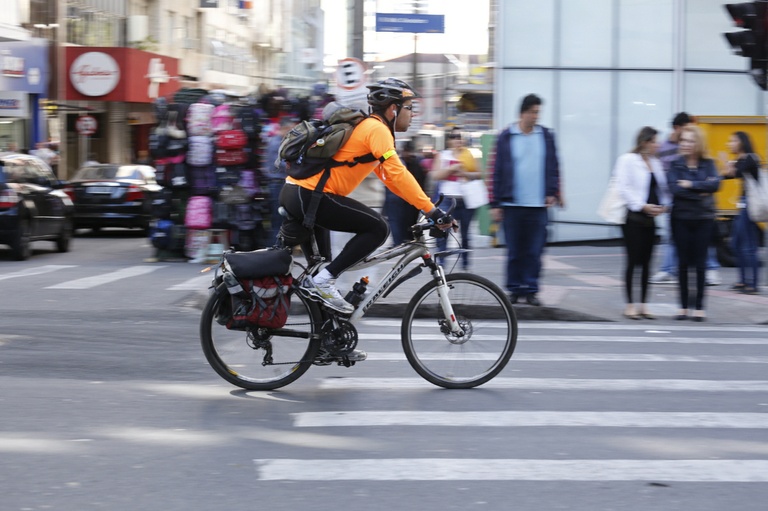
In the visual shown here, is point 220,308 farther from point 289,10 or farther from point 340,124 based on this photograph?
point 289,10

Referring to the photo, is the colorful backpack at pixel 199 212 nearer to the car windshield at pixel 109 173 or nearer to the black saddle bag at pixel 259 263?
the car windshield at pixel 109 173

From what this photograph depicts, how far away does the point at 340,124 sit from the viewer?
665cm

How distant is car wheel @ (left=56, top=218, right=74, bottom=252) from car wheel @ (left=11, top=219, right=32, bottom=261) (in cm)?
143

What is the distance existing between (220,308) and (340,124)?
4.18 ft

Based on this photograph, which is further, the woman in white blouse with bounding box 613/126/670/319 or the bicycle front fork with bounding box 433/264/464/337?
the woman in white blouse with bounding box 613/126/670/319

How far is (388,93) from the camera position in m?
6.74

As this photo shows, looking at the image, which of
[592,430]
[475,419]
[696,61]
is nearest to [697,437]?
[592,430]

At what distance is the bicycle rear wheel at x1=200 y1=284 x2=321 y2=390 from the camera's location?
22.3ft

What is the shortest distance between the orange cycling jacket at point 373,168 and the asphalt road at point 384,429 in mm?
1180

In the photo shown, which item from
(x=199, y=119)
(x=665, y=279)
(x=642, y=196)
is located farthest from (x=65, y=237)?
(x=642, y=196)

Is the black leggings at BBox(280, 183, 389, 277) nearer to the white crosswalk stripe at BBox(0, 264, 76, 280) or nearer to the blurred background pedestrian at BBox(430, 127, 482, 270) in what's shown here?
the blurred background pedestrian at BBox(430, 127, 482, 270)

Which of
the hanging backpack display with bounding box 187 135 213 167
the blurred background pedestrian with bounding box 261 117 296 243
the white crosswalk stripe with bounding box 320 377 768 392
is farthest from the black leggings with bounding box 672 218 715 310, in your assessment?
the hanging backpack display with bounding box 187 135 213 167

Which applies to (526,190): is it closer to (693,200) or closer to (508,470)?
(693,200)

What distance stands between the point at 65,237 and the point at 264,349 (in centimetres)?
1249
